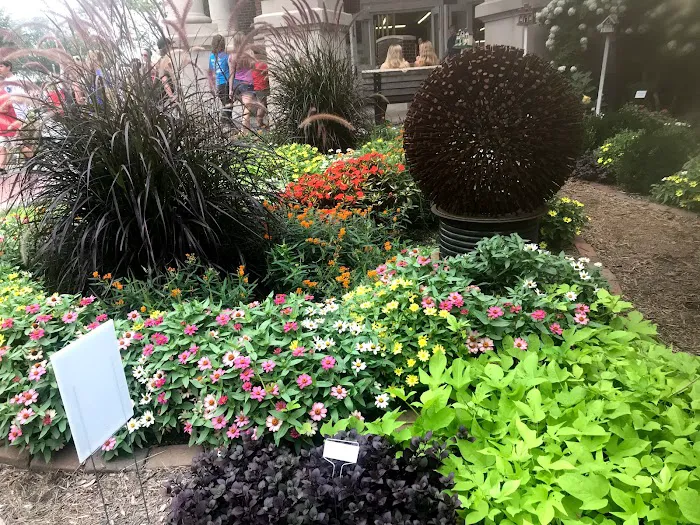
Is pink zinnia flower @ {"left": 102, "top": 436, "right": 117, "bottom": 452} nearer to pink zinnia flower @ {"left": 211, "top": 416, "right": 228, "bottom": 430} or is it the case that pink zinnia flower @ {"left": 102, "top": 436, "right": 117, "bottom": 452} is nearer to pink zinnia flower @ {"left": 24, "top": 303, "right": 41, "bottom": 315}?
pink zinnia flower @ {"left": 211, "top": 416, "right": 228, "bottom": 430}

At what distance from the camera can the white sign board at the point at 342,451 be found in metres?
1.36

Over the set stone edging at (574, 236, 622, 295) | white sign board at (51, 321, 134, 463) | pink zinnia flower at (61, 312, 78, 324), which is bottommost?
stone edging at (574, 236, 622, 295)

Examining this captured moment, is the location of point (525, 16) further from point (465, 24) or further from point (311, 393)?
point (311, 393)

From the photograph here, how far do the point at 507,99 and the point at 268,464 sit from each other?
91.0 inches

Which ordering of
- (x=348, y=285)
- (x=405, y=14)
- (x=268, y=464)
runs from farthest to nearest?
(x=405, y=14), (x=348, y=285), (x=268, y=464)

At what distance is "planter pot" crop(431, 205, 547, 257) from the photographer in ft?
10.1

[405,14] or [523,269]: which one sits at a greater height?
[405,14]

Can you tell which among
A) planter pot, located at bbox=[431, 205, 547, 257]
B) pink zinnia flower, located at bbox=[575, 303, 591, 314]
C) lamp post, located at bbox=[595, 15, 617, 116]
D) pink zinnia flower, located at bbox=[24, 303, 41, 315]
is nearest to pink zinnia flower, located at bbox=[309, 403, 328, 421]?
pink zinnia flower, located at bbox=[575, 303, 591, 314]

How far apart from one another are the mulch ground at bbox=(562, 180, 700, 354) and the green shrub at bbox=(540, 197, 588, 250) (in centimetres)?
28

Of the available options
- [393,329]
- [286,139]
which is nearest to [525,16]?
[286,139]

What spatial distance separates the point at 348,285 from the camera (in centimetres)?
278

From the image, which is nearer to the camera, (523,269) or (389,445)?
(389,445)

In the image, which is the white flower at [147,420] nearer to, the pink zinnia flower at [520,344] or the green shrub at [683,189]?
the pink zinnia flower at [520,344]

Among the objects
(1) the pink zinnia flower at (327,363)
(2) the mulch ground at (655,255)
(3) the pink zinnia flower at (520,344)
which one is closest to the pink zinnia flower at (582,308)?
(3) the pink zinnia flower at (520,344)
